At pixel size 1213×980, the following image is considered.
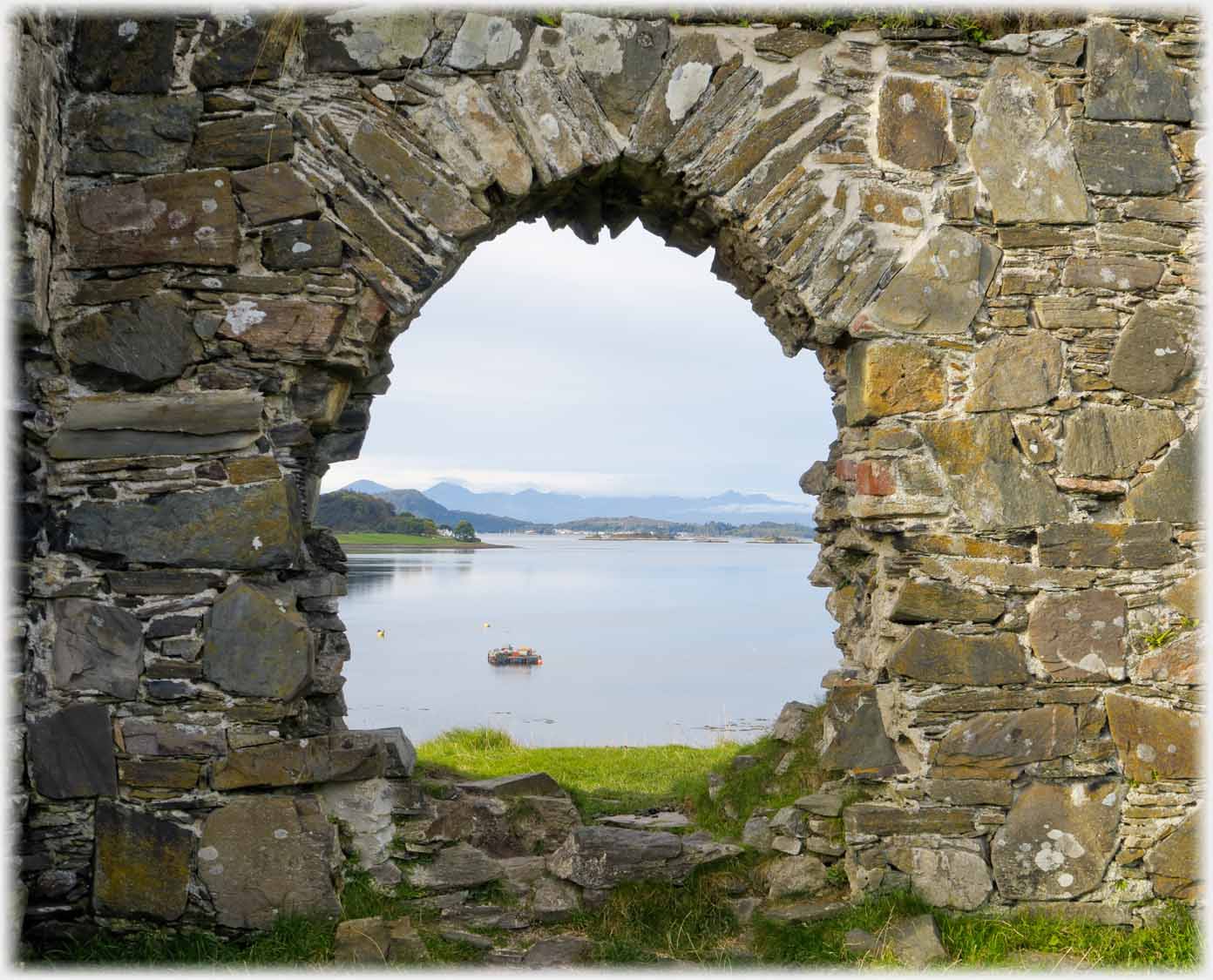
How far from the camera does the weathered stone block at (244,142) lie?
13.5ft

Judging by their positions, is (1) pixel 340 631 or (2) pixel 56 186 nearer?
(2) pixel 56 186

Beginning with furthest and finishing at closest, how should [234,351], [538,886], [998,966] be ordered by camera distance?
1. [538,886]
2. [234,351]
3. [998,966]

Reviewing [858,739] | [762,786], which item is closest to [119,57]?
[858,739]

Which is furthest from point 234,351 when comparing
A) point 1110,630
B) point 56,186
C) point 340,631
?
point 1110,630

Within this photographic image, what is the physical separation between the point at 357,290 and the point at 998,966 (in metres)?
3.77

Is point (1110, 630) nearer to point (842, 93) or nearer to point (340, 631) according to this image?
point (842, 93)

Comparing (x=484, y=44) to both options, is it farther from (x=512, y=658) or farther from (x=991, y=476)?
(x=512, y=658)

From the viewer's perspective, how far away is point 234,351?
4.10 meters

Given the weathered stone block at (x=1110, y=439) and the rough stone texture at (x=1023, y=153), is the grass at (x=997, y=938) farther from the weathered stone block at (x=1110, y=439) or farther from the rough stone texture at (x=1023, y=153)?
the rough stone texture at (x=1023, y=153)

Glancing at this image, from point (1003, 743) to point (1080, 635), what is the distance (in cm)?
57

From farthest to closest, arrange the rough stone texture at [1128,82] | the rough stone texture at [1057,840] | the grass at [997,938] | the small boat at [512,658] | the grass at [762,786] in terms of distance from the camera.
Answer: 1. the small boat at [512,658]
2. the grass at [762,786]
3. the rough stone texture at [1128,82]
4. the rough stone texture at [1057,840]
5. the grass at [997,938]

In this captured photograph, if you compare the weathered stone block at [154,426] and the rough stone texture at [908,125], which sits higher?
the rough stone texture at [908,125]

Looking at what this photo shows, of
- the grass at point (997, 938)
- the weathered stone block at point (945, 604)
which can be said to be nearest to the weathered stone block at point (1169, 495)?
the weathered stone block at point (945, 604)

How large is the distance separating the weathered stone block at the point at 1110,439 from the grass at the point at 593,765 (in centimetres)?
264
